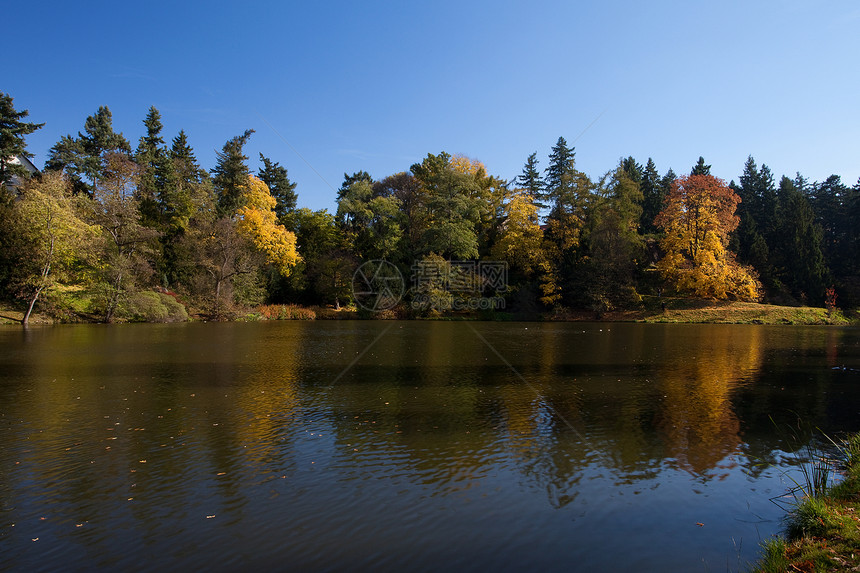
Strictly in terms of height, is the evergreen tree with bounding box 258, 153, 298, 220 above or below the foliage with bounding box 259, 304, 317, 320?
above

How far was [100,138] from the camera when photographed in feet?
165

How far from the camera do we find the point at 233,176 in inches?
2089

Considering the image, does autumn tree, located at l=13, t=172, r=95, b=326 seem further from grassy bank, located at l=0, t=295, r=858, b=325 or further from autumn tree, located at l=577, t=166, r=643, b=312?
autumn tree, located at l=577, t=166, r=643, b=312

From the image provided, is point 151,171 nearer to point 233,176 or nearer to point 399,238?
point 233,176

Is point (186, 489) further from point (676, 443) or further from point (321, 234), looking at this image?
point (321, 234)

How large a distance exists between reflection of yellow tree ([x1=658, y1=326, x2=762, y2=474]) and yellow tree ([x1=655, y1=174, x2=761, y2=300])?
24598 millimetres

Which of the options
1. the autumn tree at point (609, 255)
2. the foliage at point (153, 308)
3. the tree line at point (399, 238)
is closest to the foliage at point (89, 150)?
the tree line at point (399, 238)

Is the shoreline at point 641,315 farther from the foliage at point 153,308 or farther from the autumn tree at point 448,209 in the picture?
the autumn tree at point 448,209

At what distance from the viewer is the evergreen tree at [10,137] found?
41.4 m

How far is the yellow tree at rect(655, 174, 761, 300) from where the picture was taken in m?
46.1

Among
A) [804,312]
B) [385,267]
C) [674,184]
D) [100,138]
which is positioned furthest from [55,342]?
[804,312]

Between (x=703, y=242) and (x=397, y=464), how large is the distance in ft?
162

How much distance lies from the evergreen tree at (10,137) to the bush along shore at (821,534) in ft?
179

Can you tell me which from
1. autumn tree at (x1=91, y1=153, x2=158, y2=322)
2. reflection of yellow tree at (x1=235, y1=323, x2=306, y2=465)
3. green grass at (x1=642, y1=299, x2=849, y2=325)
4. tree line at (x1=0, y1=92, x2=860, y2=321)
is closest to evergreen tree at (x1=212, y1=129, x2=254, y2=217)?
tree line at (x1=0, y1=92, x2=860, y2=321)
